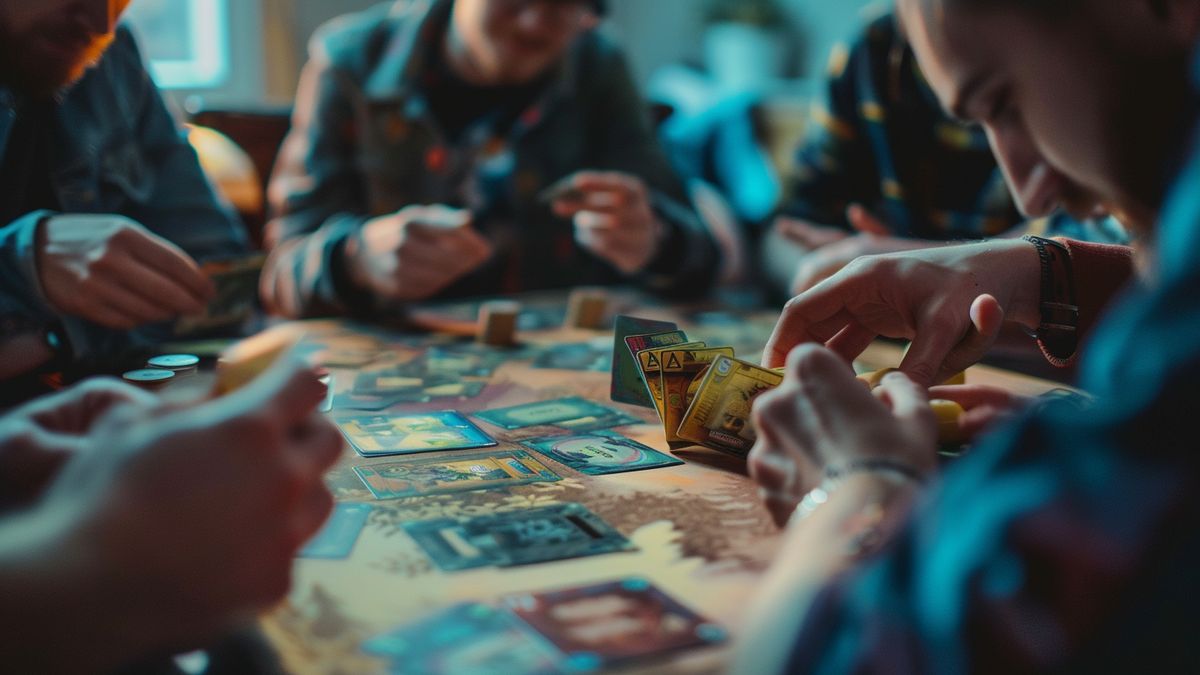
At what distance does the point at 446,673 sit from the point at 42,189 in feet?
4.41

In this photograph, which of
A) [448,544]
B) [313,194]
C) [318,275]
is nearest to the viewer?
[448,544]

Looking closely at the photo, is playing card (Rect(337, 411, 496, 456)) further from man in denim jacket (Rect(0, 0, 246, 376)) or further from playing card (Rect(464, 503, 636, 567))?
man in denim jacket (Rect(0, 0, 246, 376))

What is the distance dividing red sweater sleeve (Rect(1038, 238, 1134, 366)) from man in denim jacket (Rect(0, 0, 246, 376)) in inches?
48.8

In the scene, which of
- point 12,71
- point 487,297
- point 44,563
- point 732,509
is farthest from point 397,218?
point 44,563

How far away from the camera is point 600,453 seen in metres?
1.10

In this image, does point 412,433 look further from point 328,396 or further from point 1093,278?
point 1093,278

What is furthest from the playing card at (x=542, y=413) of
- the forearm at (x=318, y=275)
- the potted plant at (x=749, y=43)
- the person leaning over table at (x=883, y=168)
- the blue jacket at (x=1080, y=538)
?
the potted plant at (x=749, y=43)

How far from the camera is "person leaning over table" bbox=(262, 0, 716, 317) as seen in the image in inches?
80.2

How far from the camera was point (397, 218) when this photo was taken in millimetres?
1957

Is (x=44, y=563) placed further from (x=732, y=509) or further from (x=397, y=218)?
(x=397, y=218)

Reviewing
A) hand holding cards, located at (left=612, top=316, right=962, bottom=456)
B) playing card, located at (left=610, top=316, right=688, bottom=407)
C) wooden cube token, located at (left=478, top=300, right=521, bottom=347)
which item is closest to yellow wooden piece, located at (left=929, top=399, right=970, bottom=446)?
hand holding cards, located at (left=612, top=316, right=962, bottom=456)

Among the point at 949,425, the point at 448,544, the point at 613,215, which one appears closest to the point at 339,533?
the point at 448,544

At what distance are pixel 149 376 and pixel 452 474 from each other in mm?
470

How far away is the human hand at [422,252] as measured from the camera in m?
1.89
